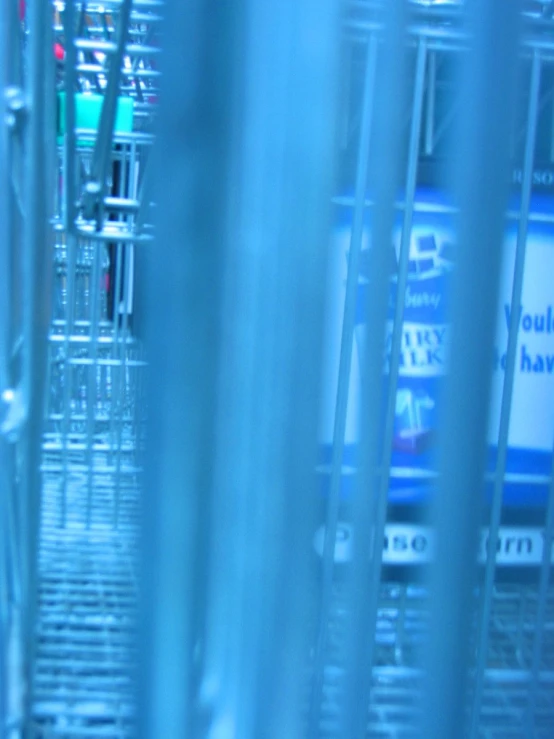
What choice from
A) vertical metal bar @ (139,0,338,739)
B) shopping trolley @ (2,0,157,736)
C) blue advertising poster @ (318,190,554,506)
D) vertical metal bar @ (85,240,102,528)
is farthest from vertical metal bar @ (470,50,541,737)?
vertical metal bar @ (85,240,102,528)

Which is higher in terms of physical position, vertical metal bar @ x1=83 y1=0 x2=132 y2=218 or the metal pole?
vertical metal bar @ x1=83 y1=0 x2=132 y2=218

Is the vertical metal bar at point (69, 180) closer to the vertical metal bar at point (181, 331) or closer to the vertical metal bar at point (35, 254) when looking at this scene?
the vertical metal bar at point (35, 254)

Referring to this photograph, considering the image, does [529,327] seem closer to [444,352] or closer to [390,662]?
[390,662]

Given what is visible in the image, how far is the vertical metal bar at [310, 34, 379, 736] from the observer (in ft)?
1.30

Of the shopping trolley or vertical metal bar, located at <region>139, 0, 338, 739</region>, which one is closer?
vertical metal bar, located at <region>139, 0, 338, 739</region>

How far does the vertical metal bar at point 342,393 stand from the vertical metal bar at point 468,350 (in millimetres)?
182

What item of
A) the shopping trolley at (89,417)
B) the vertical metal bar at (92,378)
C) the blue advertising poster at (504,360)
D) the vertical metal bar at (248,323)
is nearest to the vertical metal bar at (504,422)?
the blue advertising poster at (504,360)

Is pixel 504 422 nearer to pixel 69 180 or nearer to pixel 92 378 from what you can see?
pixel 69 180

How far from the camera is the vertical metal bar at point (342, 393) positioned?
0.40 m

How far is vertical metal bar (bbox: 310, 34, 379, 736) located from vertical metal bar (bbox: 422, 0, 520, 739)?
18 centimetres

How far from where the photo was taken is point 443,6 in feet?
1.65

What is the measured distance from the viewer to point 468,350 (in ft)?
0.62

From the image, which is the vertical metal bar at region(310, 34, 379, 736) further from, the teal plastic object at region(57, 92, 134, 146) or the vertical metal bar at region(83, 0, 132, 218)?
the teal plastic object at region(57, 92, 134, 146)

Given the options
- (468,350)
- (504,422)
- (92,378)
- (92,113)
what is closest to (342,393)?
(504,422)
